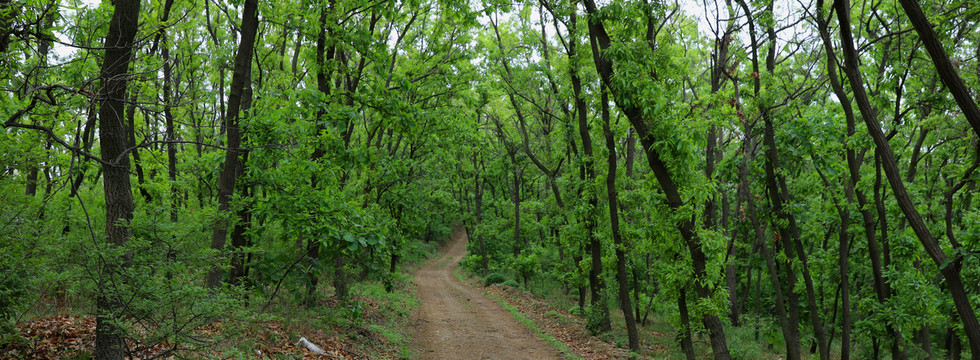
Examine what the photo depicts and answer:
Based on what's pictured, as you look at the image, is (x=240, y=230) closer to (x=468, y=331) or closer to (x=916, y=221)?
(x=468, y=331)

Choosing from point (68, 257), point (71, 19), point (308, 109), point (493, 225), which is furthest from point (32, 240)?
point (493, 225)

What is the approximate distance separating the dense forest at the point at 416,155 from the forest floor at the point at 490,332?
1092mm

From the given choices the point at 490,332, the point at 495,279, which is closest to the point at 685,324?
the point at 490,332

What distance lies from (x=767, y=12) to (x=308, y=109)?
819 cm

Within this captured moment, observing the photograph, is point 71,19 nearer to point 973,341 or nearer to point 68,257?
point 68,257

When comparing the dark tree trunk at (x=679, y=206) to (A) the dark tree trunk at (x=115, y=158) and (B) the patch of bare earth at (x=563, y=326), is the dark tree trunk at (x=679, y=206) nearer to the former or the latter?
(B) the patch of bare earth at (x=563, y=326)

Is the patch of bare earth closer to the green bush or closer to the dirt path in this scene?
the dirt path

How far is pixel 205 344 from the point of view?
4.44 meters

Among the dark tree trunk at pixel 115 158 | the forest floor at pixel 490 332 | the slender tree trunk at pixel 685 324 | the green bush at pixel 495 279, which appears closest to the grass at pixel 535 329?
Result: the forest floor at pixel 490 332

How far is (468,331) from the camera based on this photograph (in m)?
13.2

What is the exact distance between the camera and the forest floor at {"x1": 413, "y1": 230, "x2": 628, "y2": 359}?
11094mm

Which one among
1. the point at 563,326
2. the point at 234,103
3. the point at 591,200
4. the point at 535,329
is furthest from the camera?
the point at 563,326

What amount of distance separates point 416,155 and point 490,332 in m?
7.17

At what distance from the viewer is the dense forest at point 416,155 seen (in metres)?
4.26
